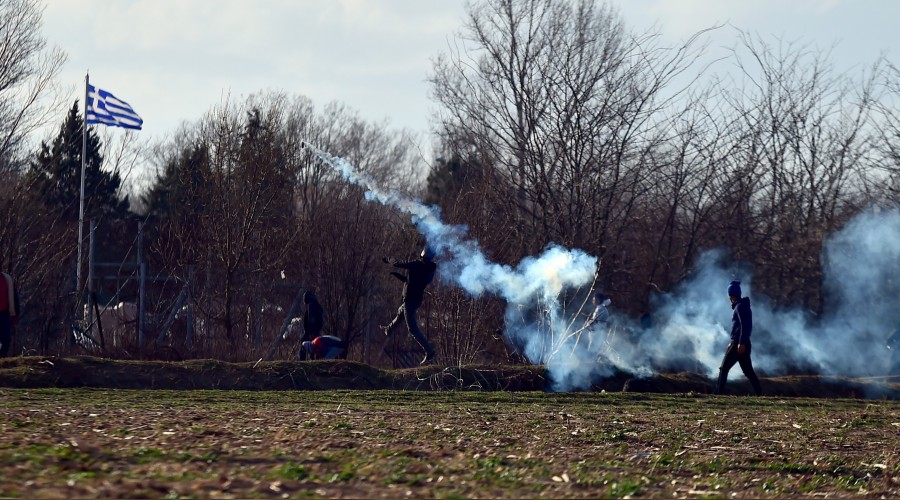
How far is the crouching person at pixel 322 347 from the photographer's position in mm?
23203

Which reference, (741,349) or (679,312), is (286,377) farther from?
(679,312)

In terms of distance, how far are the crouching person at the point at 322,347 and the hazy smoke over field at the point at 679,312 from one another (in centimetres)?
359

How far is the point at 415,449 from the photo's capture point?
9.36m

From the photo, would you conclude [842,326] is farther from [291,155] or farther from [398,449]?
[398,449]

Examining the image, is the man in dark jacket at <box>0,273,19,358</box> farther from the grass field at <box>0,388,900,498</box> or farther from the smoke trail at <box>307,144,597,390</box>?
the smoke trail at <box>307,144,597,390</box>

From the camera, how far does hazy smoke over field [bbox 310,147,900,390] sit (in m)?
23.0

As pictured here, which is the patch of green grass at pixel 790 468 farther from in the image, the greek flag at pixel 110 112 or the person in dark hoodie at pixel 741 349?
the greek flag at pixel 110 112

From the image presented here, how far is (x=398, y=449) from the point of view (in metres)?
9.28

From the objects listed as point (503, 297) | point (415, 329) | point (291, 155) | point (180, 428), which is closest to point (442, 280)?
point (503, 297)

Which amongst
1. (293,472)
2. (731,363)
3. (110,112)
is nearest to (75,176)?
(110,112)

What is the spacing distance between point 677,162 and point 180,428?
84.3ft

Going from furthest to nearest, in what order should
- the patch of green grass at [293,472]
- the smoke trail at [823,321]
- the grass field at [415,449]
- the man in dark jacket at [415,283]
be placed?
1. the smoke trail at [823,321]
2. the man in dark jacket at [415,283]
3. the patch of green grass at [293,472]
4. the grass field at [415,449]

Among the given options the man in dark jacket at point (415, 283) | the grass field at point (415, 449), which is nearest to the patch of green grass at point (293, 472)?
the grass field at point (415, 449)

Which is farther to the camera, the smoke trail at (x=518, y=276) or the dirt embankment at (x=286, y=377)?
the smoke trail at (x=518, y=276)
